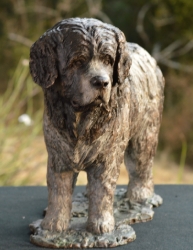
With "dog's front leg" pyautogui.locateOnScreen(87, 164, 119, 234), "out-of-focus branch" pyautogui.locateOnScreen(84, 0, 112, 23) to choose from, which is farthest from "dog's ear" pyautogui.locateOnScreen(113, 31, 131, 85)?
"out-of-focus branch" pyautogui.locateOnScreen(84, 0, 112, 23)

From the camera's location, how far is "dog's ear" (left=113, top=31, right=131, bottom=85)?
72.3 inches

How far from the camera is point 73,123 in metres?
1.86

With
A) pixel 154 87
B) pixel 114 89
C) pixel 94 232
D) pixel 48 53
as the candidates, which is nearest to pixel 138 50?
pixel 154 87

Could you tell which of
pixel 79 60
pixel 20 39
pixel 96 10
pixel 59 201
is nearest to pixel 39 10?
pixel 20 39

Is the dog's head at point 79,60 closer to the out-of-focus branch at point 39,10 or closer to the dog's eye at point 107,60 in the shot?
the dog's eye at point 107,60

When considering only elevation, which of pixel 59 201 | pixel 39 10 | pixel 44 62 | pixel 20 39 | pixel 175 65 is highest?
pixel 39 10

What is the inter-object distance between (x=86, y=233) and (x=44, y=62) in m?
0.66

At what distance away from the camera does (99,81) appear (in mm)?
1707

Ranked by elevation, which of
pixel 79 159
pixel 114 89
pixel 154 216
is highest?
pixel 114 89

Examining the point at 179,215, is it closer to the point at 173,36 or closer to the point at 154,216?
Answer: the point at 154,216

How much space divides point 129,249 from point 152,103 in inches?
27.2

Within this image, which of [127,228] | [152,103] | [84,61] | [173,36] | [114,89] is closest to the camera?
[84,61]

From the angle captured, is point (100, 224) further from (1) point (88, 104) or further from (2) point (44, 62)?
(2) point (44, 62)

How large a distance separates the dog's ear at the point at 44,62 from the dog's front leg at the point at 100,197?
16.2 inches
